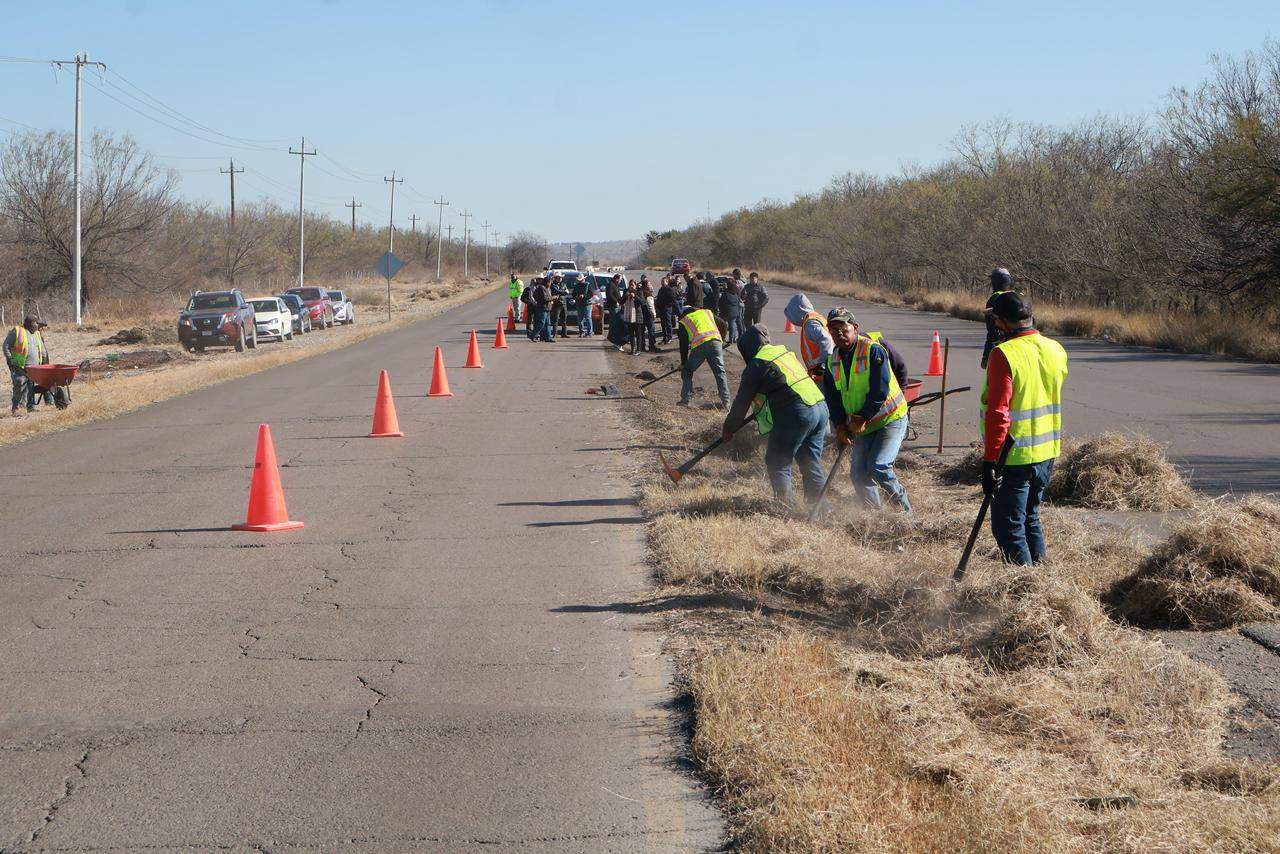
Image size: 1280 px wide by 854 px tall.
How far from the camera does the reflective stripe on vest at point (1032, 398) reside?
6570mm

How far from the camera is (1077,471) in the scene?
1023cm

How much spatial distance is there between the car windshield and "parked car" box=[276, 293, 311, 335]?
6.23m

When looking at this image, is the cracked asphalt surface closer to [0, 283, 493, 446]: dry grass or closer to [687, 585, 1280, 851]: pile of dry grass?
[687, 585, 1280, 851]: pile of dry grass

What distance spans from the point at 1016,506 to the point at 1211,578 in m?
1.08

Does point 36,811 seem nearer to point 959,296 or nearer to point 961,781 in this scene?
point 961,781

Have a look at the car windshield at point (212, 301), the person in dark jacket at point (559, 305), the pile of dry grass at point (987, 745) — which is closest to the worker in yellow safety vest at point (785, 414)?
the pile of dry grass at point (987, 745)

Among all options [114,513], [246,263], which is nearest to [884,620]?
[114,513]

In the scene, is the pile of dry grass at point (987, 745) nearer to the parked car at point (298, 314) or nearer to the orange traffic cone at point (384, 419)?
the orange traffic cone at point (384, 419)

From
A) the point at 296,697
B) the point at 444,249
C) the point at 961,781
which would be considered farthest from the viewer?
the point at 444,249

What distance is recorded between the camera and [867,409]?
8.69m

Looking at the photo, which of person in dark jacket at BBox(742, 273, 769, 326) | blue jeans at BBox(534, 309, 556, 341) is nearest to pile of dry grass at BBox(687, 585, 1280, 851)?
person in dark jacket at BBox(742, 273, 769, 326)

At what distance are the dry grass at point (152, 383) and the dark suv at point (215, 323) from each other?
751 mm

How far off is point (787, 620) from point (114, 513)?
21.3 ft

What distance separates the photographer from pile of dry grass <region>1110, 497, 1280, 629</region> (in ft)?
21.4
